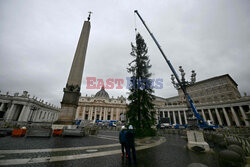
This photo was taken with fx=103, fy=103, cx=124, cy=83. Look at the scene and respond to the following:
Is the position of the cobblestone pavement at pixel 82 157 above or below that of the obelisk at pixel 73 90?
below

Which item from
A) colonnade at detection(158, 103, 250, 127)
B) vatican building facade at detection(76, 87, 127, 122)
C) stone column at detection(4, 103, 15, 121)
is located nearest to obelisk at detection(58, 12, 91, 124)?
colonnade at detection(158, 103, 250, 127)

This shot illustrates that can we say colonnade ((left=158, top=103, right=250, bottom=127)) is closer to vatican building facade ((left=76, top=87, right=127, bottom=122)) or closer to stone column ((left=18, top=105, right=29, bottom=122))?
vatican building facade ((left=76, top=87, right=127, bottom=122))

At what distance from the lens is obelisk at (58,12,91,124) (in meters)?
11.1

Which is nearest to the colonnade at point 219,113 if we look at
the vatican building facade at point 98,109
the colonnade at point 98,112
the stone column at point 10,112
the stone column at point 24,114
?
the vatican building facade at point 98,109

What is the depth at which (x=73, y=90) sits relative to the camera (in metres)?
11.9

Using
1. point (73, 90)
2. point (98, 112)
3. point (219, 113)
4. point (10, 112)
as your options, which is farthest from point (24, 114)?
point (219, 113)

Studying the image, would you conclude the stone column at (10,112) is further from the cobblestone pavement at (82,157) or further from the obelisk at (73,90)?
the cobblestone pavement at (82,157)

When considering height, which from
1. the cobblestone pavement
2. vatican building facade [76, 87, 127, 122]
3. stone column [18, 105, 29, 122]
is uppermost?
vatican building facade [76, 87, 127, 122]

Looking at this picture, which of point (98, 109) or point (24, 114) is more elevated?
point (98, 109)

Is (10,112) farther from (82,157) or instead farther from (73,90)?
(82,157)

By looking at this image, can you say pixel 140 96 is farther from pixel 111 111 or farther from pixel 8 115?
pixel 111 111

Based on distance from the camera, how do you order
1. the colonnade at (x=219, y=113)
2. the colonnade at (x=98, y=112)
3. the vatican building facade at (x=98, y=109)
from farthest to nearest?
1. the vatican building facade at (x=98, y=109)
2. the colonnade at (x=98, y=112)
3. the colonnade at (x=219, y=113)

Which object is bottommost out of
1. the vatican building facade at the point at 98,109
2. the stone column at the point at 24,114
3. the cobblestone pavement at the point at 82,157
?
the cobblestone pavement at the point at 82,157

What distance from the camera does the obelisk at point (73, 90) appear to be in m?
11.1
